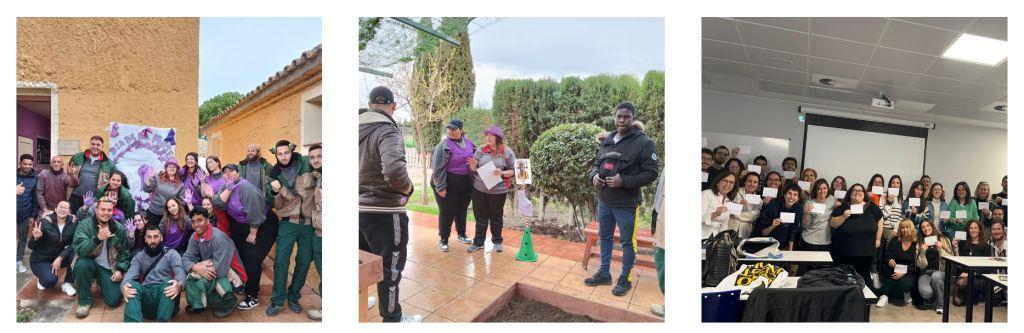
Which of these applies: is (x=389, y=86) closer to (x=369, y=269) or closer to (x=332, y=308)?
(x=369, y=269)

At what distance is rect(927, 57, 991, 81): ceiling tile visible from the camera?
3.37 m

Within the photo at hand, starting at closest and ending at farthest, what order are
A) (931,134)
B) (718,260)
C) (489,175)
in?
(489,175), (718,260), (931,134)

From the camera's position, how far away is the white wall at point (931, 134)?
12.0 feet

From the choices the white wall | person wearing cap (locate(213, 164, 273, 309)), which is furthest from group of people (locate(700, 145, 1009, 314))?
person wearing cap (locate(213, 164, 273, 309))

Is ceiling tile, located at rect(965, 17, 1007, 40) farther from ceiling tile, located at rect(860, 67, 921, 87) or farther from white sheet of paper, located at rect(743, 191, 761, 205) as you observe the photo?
white sheet of paper, located at rect(743, 191, 761, 205)

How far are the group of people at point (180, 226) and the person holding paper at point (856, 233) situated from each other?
159 inches

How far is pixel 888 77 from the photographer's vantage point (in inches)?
143

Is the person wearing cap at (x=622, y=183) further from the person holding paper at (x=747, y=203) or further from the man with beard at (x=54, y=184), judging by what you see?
the man with beard at (x=54, y=184)

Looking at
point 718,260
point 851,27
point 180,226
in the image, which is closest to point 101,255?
point 180,226

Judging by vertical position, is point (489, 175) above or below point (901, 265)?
above

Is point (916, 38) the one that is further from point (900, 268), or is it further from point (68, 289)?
point (68, 289)

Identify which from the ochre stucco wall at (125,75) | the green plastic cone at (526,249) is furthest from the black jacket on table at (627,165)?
the ochre stucco wall at (125,75)

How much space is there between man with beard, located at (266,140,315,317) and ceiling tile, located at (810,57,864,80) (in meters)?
3.63

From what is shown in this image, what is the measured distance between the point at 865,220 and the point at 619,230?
2650 mm
